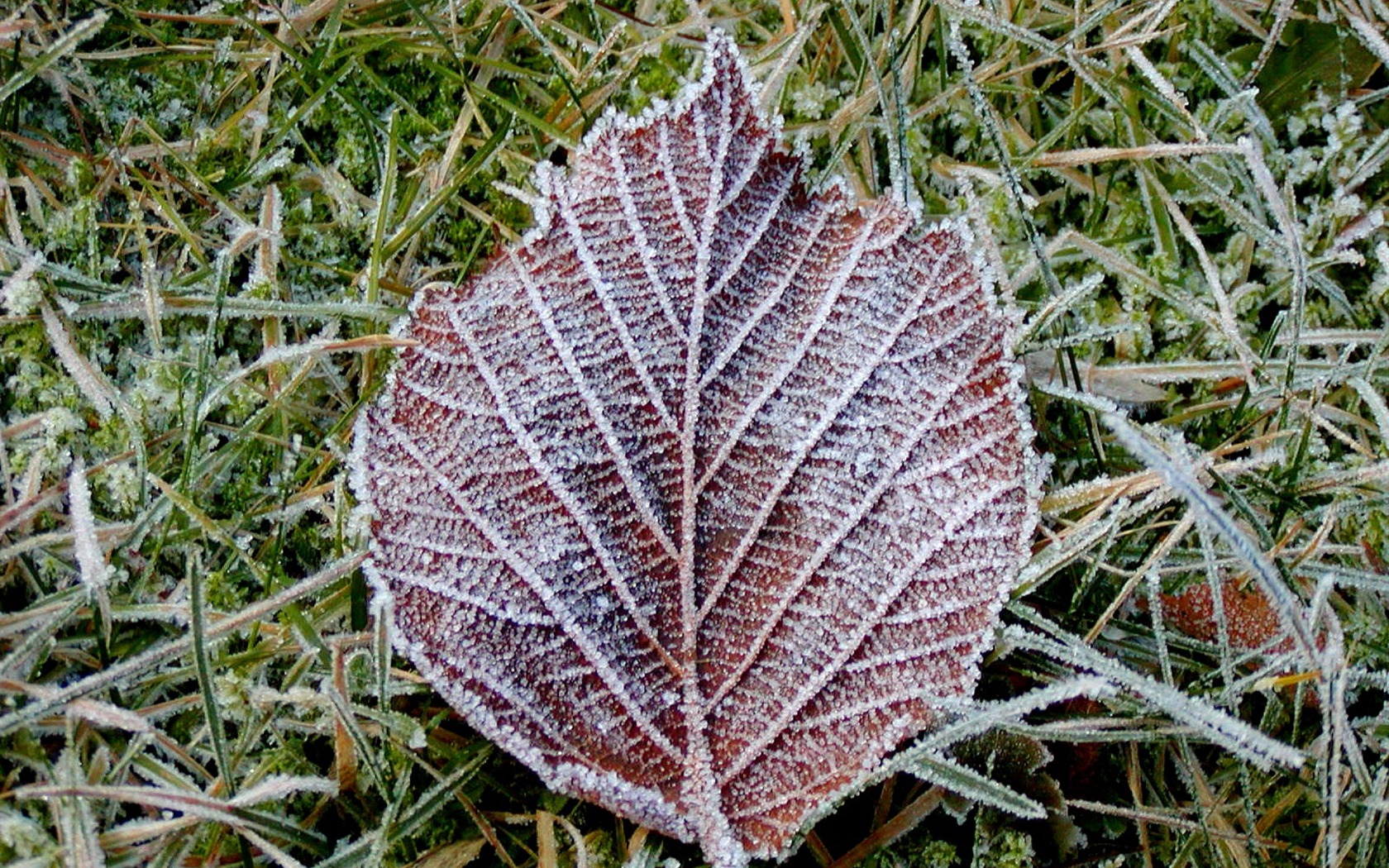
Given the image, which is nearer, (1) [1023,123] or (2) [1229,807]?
(2) [1229,807]

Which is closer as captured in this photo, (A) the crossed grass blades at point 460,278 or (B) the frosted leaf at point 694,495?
(B) the frosted leaf at point 694,495

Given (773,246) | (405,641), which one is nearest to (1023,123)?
(773,246)

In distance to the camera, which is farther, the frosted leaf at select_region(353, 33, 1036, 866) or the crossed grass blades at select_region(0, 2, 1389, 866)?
the crossed grass blades at select_region(0, 2, 1389, 866)

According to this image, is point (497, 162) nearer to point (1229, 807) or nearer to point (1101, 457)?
point (1101, 457)

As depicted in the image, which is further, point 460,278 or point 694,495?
point 460,278

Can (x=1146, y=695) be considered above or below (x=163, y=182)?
below

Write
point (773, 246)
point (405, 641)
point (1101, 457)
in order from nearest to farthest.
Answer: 1. point (405, 641)
2. point (773, 246)
3. point (1101, 457)

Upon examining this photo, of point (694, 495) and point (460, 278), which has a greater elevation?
point (460, 278)

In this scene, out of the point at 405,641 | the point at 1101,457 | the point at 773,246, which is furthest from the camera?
the point at 1101,457
